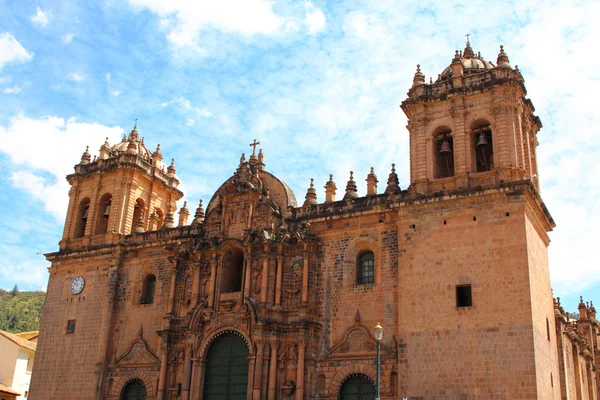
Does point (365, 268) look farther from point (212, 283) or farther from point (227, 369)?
point (227, 369)

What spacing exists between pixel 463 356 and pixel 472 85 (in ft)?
31.7

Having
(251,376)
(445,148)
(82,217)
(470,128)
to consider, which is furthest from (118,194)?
(470,128)

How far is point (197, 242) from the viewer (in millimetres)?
26750

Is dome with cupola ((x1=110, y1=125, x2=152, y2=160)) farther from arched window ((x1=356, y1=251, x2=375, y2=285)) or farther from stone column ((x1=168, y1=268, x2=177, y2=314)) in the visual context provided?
arched window ((x1=356, y1=251, x2=375, y2=285))

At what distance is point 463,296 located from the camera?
2078 cm

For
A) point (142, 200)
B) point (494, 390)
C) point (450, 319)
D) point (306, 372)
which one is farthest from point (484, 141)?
point (142, 200)

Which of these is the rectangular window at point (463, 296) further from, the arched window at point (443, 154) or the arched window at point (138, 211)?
the arched window at point (138, 211)

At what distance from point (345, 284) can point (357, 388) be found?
372 cm

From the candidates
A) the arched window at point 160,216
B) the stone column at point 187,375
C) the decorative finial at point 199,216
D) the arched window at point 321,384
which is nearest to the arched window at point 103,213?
the arched window at point 160,216

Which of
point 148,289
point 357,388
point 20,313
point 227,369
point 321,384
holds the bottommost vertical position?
point 357,388

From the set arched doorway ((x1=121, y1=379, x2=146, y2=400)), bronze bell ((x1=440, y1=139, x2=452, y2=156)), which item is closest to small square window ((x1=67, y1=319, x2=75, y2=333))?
arched doorway ((x1=121, y1=379, x2=146, y2=400))

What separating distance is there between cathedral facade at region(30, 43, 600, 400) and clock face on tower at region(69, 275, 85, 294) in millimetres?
73

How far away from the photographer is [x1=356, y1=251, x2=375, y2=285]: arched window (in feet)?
77.3

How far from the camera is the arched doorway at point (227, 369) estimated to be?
78.8ft
